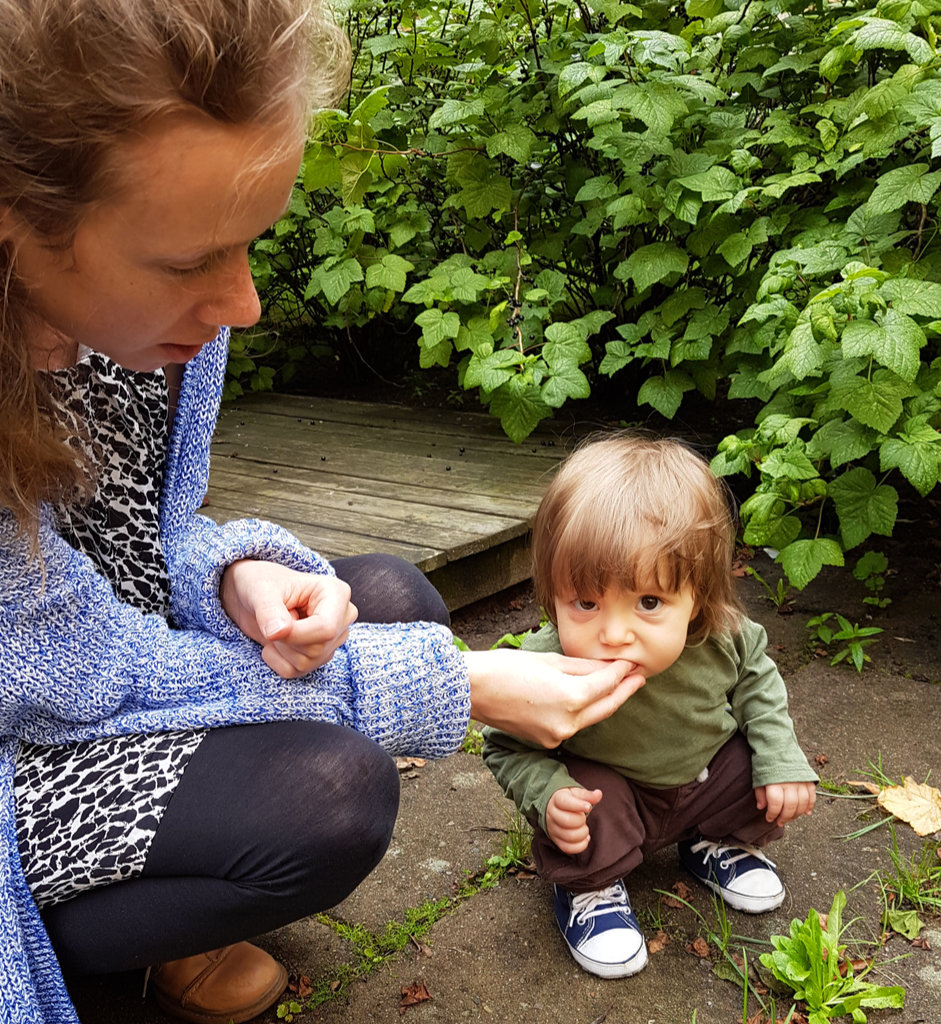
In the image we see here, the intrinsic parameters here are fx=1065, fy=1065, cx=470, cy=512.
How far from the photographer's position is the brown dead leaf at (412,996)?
5.22ft

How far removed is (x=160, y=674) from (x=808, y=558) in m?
1.61

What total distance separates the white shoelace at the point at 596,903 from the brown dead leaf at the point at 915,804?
0.59m

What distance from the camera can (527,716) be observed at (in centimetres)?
156

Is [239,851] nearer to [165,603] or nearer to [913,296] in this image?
[165,603]

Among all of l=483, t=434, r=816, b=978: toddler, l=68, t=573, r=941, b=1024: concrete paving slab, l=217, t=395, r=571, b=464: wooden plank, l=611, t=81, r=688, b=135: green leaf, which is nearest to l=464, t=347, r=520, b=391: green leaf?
l=217, t=395, r=571, b=464: wooden plank

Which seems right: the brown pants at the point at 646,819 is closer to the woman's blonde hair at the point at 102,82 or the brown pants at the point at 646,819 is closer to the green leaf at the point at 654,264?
the woman's blonde hair at the point at 102,82

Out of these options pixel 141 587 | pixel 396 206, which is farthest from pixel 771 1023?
pixel 396 206

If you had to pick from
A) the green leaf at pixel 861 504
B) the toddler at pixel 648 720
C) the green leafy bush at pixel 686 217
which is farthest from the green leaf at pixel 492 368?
the toddler at pixel 648 720

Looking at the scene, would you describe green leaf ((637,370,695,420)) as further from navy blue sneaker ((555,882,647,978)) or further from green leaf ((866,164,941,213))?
navy blue sneaker ((555,882,647,978))

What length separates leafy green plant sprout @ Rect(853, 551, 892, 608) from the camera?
284 cm

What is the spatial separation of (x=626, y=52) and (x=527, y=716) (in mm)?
2111

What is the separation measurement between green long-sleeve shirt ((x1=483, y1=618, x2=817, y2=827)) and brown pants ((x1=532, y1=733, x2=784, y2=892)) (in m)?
0.03

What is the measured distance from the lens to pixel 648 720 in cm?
172

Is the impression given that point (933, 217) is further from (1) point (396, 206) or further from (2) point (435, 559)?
(1) point (396, 206)
